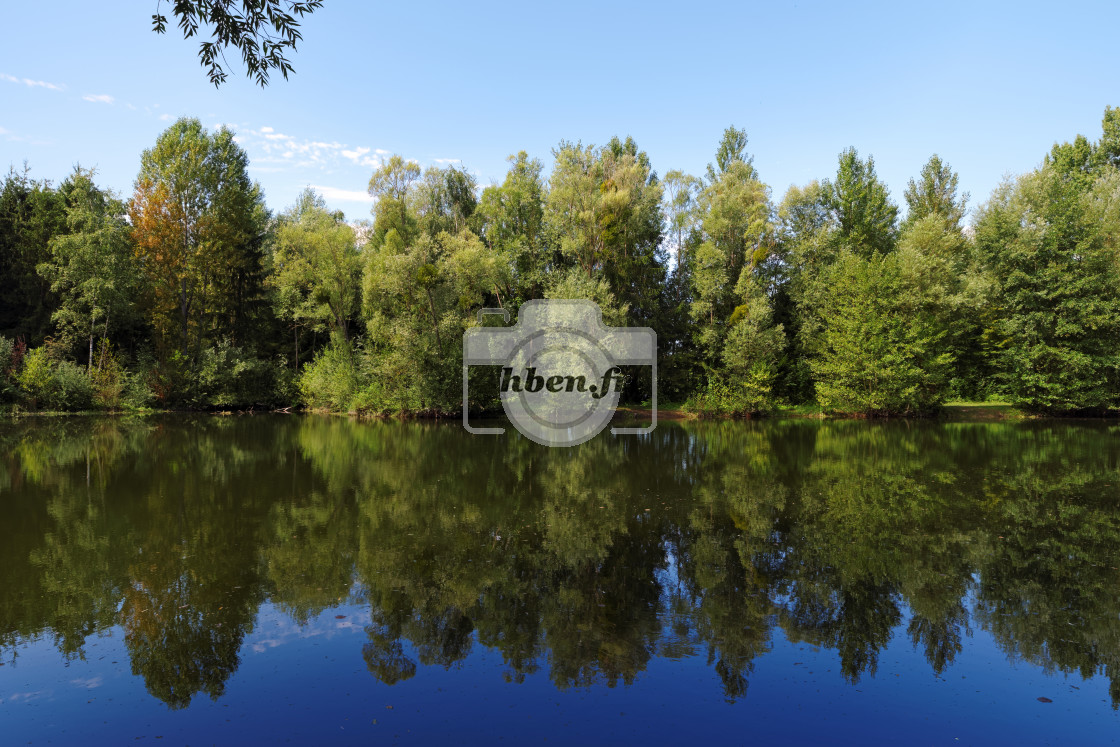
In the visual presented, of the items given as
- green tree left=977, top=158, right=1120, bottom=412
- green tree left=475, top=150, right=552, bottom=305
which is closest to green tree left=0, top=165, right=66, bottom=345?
green tree left=475, top=150, right=552, bottom=305

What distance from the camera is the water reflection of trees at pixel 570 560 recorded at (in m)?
5.95

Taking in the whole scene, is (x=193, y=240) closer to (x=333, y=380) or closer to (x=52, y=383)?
(x=52, y=383)

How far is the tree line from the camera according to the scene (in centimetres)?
3278

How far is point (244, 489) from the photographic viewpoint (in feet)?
43.3

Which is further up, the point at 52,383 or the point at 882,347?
the point at 882,347

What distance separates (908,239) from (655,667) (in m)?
40.3

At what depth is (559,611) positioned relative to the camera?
663 cm

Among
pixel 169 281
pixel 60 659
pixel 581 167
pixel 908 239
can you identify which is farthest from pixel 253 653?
pixel 908 239

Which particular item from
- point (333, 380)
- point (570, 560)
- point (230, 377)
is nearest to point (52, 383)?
point (230, 377)

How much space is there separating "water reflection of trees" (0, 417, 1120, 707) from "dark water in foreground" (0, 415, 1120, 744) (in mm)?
47

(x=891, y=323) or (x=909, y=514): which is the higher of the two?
(x=891, y=323)

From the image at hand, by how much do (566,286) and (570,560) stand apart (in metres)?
25.5

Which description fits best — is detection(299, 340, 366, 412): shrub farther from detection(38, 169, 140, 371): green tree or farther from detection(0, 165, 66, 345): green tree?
detection(0, 165, 66, 345): green tree

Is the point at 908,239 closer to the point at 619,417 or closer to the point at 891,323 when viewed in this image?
the point at 891,323
